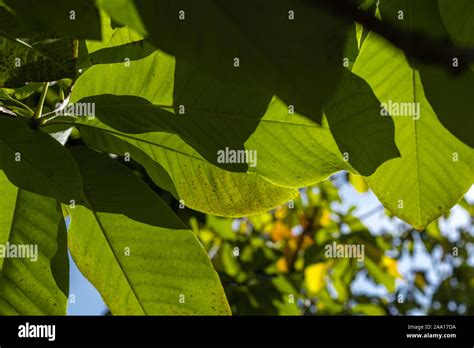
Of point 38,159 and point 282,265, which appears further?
point 282,265

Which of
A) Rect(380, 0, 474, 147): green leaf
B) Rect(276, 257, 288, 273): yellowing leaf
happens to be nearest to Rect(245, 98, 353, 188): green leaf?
Rect(380, 0, 474, 147): green leaf

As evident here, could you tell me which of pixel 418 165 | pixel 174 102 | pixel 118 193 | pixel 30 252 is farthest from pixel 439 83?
pixel 30 252

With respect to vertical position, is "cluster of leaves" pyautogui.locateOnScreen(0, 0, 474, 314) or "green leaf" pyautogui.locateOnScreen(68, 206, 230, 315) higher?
"cluster of leaves" pyautogui.locateOnScreen(0, 0, 474, 314)

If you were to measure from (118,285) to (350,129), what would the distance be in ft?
1.84

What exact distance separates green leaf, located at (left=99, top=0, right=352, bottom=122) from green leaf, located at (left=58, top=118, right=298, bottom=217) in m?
0.67

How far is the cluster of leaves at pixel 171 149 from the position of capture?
3.03ft

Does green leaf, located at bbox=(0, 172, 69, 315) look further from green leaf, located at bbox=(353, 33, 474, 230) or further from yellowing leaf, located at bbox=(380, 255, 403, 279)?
yellowing leaf, located at bbox=(380, 255, 403, 279)

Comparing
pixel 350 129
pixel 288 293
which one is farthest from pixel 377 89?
pixel 288 293

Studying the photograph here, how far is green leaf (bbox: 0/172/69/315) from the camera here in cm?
112

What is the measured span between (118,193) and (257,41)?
69cm

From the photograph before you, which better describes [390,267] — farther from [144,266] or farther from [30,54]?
[30,54]

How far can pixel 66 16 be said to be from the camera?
0.54 m

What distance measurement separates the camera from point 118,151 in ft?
3.61
